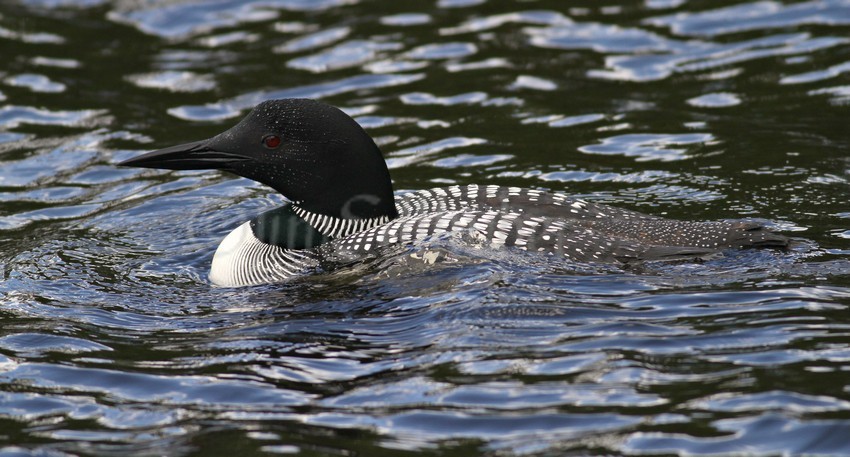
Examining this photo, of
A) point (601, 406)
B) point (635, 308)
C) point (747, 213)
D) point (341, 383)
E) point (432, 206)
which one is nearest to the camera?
point (601, 406)


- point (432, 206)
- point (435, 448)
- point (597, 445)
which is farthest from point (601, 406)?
point (432, 206)

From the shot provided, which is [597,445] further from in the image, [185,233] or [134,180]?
[134,180]

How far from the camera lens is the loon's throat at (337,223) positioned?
548cm

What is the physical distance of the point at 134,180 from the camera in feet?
24.1

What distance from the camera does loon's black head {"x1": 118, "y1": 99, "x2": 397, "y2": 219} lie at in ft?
17.7

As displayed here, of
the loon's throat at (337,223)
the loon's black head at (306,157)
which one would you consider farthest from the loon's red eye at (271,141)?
the loon's throat at (337,223)

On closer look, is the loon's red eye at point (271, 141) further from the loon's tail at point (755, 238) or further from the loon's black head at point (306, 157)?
the loon's tail at point (755, 238)

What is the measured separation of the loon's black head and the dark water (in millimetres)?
410

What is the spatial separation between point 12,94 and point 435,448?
19.5ft

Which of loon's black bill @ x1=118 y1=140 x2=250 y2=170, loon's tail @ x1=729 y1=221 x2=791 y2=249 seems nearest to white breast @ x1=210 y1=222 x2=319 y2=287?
loon's black bill @ x1=118 y1=140 x2=250 y2=170

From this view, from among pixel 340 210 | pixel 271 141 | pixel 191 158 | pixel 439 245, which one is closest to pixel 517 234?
pixel 439 245

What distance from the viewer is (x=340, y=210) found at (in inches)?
217

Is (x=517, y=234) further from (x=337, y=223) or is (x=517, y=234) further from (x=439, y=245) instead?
(x=337, y=223)

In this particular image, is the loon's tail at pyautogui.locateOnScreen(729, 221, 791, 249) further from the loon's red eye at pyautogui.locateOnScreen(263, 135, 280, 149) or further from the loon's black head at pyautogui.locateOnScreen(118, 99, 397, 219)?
the loon's red eye at pyautogui.locateOnScreen(263, 135, 280, 149)
